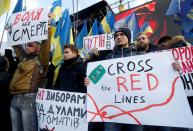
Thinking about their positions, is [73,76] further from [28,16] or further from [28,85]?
[28,16]

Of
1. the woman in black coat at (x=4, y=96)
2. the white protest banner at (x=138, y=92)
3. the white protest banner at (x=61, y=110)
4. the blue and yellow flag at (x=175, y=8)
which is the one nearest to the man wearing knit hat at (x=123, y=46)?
the white protest banner at (x=138, y=92)

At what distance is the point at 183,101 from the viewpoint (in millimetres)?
3771

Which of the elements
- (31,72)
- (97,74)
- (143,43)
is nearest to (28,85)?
(31,72)

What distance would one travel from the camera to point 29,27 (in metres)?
5.42

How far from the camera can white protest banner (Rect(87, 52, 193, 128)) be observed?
3824mm

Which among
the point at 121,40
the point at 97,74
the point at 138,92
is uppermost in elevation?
the point at 121,40

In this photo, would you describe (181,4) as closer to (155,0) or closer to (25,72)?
(25,72)

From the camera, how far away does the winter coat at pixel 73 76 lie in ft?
15.1

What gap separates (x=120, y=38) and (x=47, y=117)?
1.42 meters

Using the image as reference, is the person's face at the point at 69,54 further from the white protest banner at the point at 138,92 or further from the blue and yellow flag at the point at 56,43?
the blue and yellow flag at the point at 56,43

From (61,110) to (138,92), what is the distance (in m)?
1.14

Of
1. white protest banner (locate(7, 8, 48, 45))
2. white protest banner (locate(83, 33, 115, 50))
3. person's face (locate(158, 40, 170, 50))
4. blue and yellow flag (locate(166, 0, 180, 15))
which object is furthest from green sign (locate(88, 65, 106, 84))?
blue and yellow flag (locate(166, 0, 180, 15))

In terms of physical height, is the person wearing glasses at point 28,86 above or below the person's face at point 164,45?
below

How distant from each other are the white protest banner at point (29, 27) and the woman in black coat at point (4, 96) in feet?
1.40
